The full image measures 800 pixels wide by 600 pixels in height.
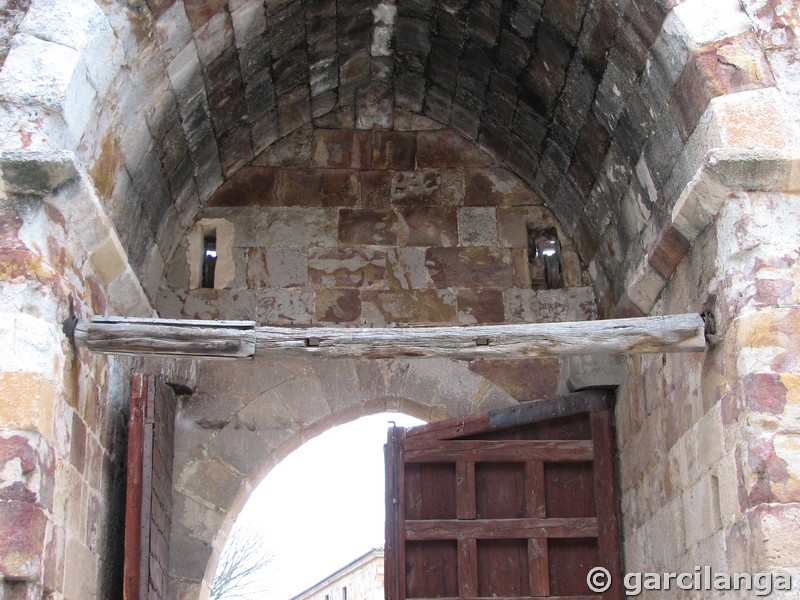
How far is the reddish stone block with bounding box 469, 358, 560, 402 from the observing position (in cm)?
523

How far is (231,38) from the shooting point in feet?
14.7

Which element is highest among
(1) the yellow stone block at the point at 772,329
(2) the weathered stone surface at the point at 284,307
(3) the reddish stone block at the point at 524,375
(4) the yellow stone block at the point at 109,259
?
(2) the weathered stone surface at the point at 284,307

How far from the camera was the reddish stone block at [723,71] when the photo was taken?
359 centimetres

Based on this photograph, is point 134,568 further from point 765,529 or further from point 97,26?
point 765,529

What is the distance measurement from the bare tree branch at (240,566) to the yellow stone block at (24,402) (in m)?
14.8

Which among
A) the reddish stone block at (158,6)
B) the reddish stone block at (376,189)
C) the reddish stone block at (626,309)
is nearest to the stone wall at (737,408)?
the reddish stone block at (626,309)

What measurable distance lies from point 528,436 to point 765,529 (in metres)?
1.97

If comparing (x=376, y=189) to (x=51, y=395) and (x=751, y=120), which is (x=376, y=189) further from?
(x=51, y=395)

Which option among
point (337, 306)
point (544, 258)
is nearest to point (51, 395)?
point (337, 306)

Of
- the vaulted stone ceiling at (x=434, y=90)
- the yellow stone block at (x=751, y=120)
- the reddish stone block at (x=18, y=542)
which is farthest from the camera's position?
the vaulted stone ceiling at (x=434, y=90)

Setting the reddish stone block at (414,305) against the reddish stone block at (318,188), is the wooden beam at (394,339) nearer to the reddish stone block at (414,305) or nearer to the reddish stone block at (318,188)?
the reddish stone block at (414,305)

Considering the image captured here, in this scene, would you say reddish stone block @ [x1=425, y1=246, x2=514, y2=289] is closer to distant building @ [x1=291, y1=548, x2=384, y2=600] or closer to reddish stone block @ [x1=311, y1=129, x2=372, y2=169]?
reddish stone block @ [x1=311, y1=129, x2=372, y2=169]

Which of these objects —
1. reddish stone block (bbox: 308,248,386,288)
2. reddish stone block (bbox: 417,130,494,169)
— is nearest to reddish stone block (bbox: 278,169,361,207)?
reddish stone block (bbox: 308,248,386,288)

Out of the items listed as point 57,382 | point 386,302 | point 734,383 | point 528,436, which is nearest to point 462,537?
point 528,436
